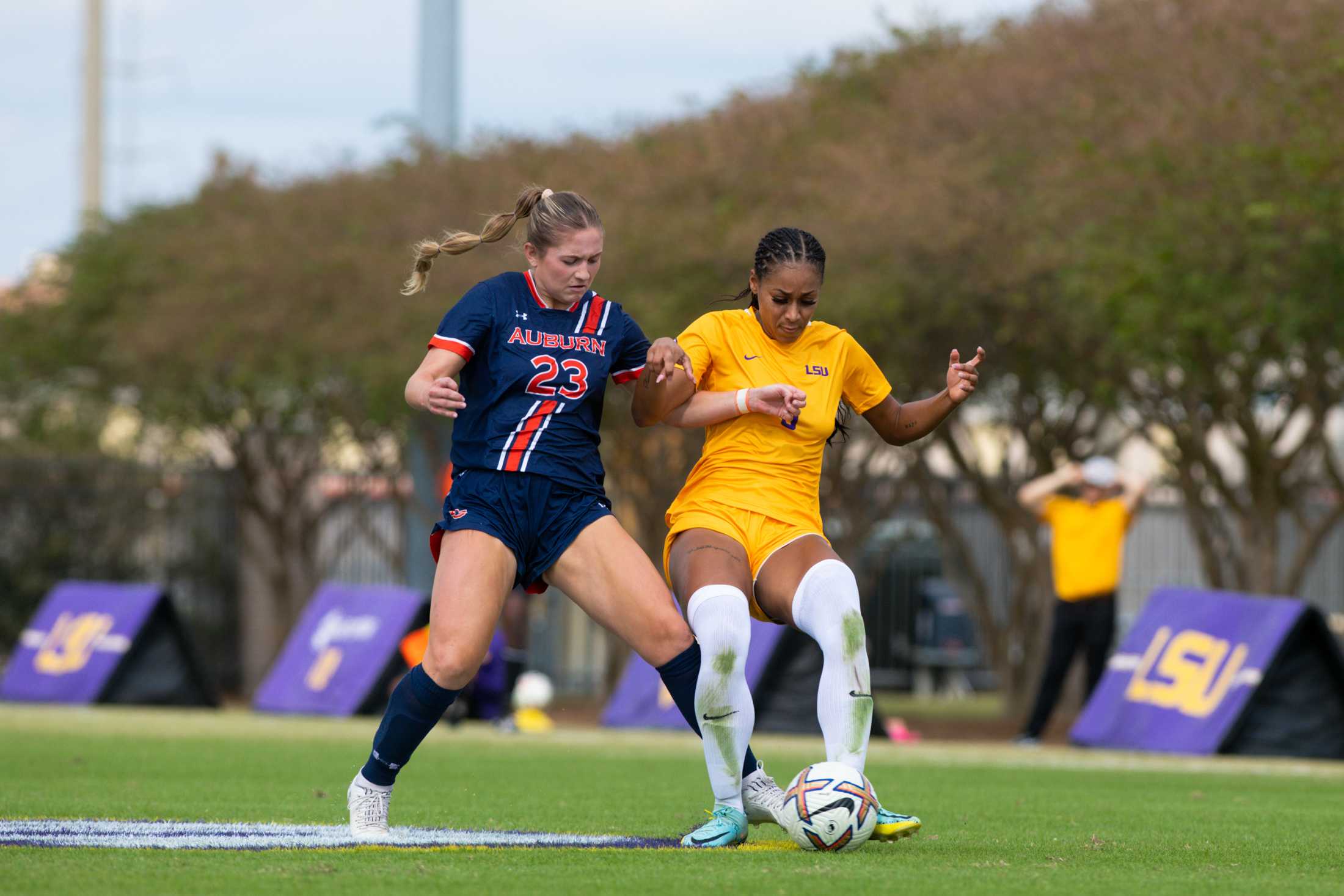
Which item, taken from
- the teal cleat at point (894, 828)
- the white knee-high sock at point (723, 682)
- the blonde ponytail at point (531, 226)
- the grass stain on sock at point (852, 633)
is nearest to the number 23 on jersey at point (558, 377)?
the blonde ponytail at point (531, 226)

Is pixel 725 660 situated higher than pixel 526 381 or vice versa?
pixel 526 381

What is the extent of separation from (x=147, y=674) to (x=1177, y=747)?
10046mm

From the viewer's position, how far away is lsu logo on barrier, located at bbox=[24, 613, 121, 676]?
19.7 meters

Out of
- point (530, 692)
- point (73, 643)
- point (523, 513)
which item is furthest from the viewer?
point (73, 643)

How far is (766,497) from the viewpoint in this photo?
723 centimetres

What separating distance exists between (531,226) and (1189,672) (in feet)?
31.0

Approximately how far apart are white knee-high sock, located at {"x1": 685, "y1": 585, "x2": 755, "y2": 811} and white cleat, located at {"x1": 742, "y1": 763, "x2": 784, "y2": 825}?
119 millimetres

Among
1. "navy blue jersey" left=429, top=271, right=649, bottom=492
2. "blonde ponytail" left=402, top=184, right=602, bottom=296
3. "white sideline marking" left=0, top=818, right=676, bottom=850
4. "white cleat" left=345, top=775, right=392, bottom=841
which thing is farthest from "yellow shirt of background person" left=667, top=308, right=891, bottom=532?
"white cleat" left=345, top=775, right=392, bottom=841

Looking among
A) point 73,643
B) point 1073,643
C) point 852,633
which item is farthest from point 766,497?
point 73,643

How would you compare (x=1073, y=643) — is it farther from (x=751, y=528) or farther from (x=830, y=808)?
(x=830, y=808)

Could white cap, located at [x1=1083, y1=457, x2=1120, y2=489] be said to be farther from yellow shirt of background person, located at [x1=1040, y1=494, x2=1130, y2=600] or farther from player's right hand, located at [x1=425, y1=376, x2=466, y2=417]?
player's right hand, located at [x1=425, y1=376, x2=466, y2=417]

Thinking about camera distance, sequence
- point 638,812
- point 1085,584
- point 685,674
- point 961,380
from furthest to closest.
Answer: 1. point 1085,584
2. point 638,812
3. point 961,380
4. point 685,674

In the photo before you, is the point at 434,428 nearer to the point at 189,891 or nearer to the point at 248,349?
the point at 248,349

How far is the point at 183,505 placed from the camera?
26.7m
